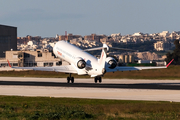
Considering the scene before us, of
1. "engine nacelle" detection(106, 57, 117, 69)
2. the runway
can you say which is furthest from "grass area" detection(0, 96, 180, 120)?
"engine nacelle" detection(106, 57, 117, 69)

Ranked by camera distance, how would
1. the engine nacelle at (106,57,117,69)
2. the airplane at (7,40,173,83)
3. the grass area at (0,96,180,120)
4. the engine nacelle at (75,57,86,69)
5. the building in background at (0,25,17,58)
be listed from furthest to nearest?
1. the building in background at (0,25,17,58)
2. the engine nacelle at (75,57,86,69)
3. the engine nacelle at (106,57,117,69)
4. the airplane at (7,40,173,83)
5. the grass area at (0,96,180,120)

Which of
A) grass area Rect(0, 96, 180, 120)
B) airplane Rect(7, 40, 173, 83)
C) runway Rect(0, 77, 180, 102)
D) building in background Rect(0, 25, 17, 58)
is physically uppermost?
building in background Rect(0, 25, 17, 58)

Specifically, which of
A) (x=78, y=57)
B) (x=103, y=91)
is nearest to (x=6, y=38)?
(x=78, y=57)

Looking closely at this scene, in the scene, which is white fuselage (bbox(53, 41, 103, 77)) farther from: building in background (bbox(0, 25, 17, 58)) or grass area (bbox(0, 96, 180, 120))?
building in background (bbox(0, 25, 17, 58))

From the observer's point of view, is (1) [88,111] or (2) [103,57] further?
(2) [103,57]

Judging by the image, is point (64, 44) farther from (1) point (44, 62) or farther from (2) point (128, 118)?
(1) point (44, 62)

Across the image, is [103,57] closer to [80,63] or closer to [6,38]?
[80,63]

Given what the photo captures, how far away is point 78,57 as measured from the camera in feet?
212

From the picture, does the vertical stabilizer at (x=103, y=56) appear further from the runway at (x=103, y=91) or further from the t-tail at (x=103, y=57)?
the runway at (x=103, y=91)

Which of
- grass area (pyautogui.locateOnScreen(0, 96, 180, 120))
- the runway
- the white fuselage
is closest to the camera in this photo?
grass area (pyautogui.locateOnScreen(0, 96, 180, 120))

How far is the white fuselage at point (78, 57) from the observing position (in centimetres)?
5976

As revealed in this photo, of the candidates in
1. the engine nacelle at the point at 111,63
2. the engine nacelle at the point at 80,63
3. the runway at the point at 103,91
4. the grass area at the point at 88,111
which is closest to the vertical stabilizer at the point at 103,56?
the engine nacelle at the point at 111,63

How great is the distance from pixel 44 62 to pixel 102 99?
117m

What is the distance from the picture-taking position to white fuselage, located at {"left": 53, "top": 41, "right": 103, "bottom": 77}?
59.8 metres
